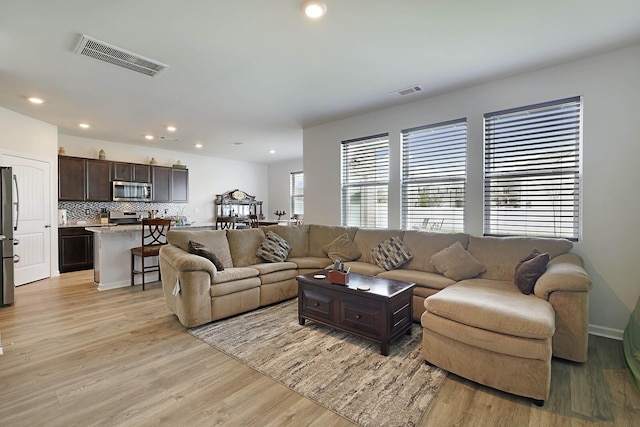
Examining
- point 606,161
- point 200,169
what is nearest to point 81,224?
point 200,169

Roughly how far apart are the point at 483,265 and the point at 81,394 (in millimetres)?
3668

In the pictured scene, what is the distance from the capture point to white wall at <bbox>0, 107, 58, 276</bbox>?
14.6 ft

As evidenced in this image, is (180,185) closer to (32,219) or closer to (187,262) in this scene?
(32,219)

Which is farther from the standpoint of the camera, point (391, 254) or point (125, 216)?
point (125, 216)

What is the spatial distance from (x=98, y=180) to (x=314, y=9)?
613cm

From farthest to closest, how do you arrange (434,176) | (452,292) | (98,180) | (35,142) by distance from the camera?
(98,180)
(35,142)
(434,176)
(452,292)

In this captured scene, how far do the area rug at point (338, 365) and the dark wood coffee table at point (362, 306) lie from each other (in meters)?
0.13

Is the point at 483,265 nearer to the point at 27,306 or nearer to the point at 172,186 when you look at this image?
the point at 27,306

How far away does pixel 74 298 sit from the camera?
159 inches

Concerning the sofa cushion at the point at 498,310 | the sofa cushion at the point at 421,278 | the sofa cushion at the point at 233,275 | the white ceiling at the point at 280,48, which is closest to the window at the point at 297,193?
the white ceiling at the point at 280,48

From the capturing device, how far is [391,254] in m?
3.78

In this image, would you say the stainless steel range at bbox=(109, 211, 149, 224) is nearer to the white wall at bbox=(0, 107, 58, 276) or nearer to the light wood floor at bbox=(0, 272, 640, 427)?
the white wall at bbox=(0, 107, 58, 276)

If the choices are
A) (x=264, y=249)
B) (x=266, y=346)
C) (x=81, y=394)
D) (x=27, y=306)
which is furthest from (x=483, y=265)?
(x=27, y=306)

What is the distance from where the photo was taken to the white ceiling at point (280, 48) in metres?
2.25
